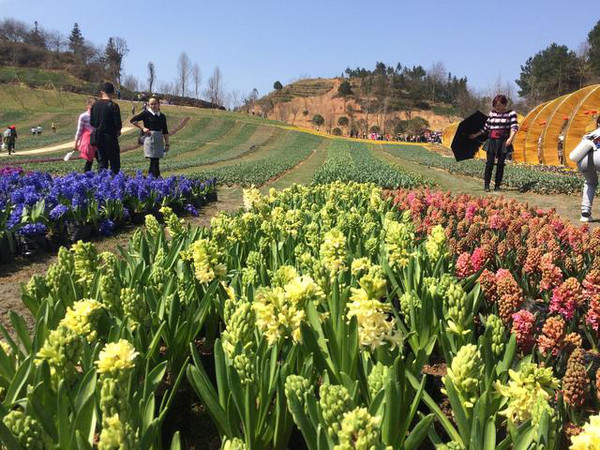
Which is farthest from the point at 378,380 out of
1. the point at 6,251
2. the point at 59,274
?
the point at 6,251

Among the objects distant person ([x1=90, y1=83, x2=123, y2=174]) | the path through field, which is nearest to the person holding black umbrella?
the path through field

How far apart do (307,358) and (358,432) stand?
830mm

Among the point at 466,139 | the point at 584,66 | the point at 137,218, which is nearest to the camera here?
the point at 137,218

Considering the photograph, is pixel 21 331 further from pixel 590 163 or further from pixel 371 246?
pixel 590 163

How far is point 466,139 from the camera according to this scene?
47.1 feet

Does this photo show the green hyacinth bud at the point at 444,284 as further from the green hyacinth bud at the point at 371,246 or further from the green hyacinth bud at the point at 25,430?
the green hyacinth bud at the point at 25,430

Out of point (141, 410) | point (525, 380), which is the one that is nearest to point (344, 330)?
point (525, 380)

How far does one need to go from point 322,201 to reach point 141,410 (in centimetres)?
572

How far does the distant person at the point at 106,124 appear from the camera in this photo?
30.0 feet

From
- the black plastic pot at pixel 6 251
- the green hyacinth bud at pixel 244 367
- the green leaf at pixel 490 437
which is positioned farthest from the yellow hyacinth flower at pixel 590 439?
the black plastic pot at pixel 6 251

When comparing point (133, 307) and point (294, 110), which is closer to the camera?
point (133, 307)

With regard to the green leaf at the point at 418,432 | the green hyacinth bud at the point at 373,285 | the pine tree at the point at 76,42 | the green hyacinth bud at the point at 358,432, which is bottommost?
the green leaf at the point at 418,432

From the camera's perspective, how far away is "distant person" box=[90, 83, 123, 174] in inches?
360

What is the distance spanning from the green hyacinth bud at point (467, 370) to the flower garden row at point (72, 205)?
5226 mm
